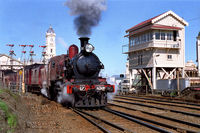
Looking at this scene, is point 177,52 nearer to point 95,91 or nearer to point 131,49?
point 131,49

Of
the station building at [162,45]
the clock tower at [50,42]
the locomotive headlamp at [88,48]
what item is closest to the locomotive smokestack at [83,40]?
the locomotive headlamp at [88,48]

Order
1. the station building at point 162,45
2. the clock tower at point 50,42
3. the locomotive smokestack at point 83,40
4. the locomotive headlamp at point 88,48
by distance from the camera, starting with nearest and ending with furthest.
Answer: the locomotive headlamp at point 88,48, the locomotive smokestack at point 83,40, the station building at point 162,45, the clock tower at point 50,42

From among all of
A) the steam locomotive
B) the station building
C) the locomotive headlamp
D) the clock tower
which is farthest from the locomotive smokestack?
the clock tower

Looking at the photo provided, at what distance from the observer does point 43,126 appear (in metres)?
8.23

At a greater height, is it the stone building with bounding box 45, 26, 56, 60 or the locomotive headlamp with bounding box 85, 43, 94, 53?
the stone building with bounding box 45, 26, 56, 60

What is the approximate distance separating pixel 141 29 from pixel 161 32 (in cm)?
269

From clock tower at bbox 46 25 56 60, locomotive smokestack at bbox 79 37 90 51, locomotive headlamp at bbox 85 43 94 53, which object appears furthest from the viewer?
clock tower at bbox 46 25 56 60

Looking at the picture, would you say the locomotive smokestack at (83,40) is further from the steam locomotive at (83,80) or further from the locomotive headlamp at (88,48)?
the locomotive headlamp at (88,48)

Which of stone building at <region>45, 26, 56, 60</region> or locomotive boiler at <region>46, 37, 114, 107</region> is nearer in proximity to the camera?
locomotive boiler at <region>46, 37, 114, 107</region>

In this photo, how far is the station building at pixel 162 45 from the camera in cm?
2820

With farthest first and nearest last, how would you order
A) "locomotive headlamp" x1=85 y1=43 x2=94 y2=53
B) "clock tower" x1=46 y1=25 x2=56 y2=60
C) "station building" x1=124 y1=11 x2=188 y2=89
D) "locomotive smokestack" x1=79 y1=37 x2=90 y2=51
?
"clock tower" x1=46 y1=25 x2=56 y2=60, "station building" x1=124 y1=11 x2=188 y2=89, "locomotive smokestack" x1=79 y1=37 x2=90 y2=51, "locomotive headlamp" x1=85 y1=43 x2=94 y2=53

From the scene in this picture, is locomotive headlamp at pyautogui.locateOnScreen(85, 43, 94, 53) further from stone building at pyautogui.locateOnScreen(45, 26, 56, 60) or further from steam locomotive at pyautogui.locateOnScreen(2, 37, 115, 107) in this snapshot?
stone building at pyautogui.locateOnScreen(45, 26, 56, 60)

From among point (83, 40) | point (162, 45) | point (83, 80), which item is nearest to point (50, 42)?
point (162, 45)

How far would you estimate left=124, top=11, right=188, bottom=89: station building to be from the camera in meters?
28.2
